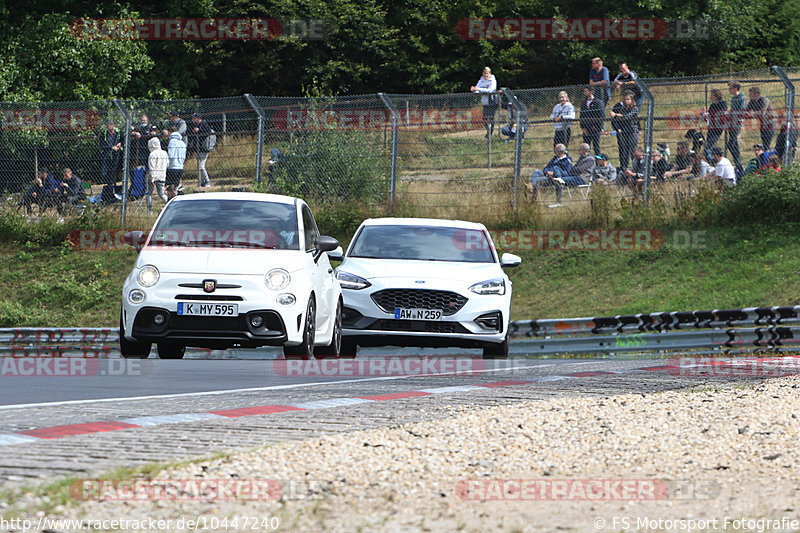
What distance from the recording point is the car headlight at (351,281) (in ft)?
45.9

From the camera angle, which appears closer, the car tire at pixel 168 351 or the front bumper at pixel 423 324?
the car tire at pixel 168 351

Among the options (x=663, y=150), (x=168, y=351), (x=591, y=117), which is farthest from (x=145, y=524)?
(x=663, y=150)

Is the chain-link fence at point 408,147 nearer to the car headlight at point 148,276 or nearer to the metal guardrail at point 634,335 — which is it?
the metal guardrail at point 634,335

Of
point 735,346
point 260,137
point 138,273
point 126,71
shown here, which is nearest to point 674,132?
point 735,346

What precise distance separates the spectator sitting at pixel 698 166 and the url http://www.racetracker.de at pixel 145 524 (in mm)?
18387

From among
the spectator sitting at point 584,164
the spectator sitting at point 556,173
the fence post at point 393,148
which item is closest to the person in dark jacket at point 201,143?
the fence post at point 393,148

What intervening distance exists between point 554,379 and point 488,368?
1.91 metres

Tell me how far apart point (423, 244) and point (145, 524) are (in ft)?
32.8

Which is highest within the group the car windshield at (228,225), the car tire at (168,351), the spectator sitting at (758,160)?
the spectator sitting at (758,160)

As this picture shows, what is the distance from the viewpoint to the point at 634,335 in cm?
1728

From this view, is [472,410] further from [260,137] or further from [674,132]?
[260,137]

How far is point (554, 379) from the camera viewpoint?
12.4 meters

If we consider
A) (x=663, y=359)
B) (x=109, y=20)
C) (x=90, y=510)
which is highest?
(x=109, y=20)

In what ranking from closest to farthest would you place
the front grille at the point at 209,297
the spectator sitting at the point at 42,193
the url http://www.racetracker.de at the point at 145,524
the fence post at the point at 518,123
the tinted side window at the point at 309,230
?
the url http://www.racetracker.de at the point at 145,524 < the front grille at the point at 209,297 < the tinted side window at the point at 309,230 < the fence post at the point at 518,123 < the spectator sitting at the point at 42,193
